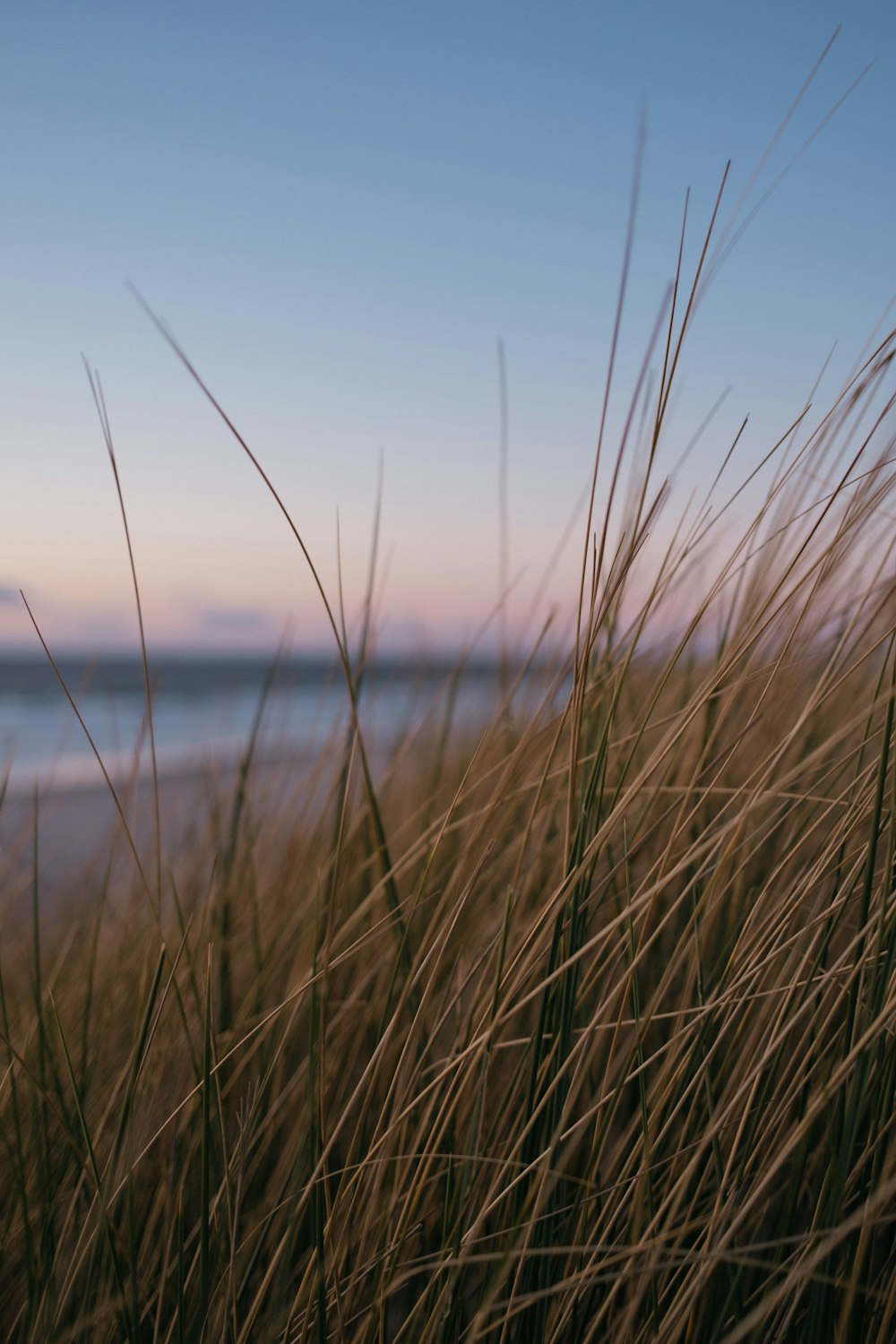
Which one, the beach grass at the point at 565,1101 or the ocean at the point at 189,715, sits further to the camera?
the ocean at the point at 189,715

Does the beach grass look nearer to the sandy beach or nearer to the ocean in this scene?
the sandy beach

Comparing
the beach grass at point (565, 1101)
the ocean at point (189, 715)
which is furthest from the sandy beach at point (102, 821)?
the beach grass at point (565, 1101)

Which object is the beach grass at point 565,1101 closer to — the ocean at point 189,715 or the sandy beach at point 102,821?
the sandy beach at point 102,821

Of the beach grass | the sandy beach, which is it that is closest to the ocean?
the sandy beach

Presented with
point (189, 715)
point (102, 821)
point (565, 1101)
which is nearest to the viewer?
point (565, 1101)

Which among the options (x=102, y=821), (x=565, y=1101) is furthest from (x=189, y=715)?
(x=565, y=1101)

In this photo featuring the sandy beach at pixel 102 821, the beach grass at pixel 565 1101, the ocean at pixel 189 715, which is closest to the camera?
the beach grass at pixel 565 1101

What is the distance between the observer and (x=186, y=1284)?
73cm

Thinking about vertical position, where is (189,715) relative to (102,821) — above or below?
above

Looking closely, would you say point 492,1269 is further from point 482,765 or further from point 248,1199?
point 482,765

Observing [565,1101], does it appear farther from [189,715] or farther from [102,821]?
[189,715]

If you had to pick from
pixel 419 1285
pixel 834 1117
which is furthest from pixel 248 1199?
pixel 834 1117

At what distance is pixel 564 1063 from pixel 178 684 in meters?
13.8

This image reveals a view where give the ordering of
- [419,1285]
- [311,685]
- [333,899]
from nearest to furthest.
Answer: [333,899], [419,1285], [311,685]
